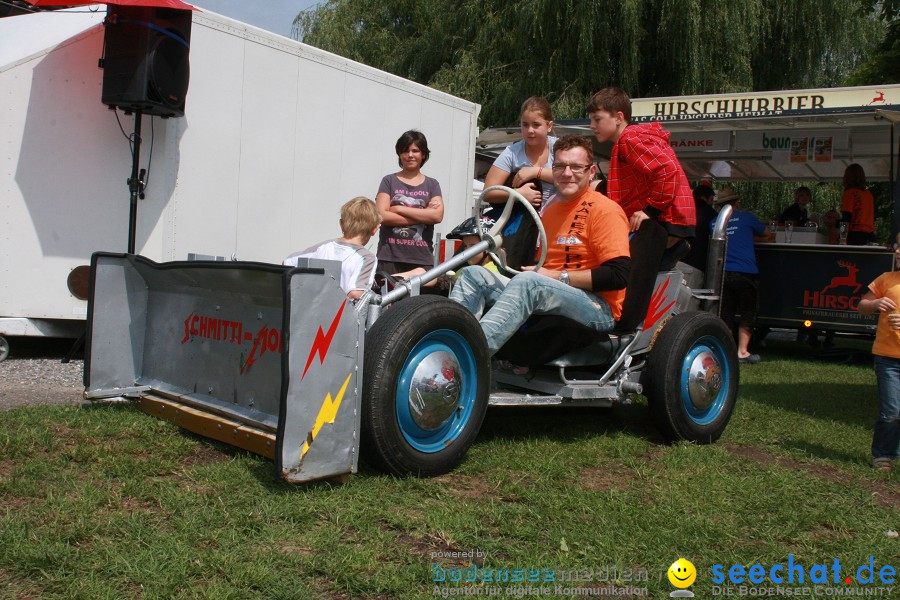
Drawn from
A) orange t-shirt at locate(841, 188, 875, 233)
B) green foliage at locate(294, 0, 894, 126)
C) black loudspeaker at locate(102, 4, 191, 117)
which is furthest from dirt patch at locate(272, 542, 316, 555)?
green foliage at locate(294, 0, 894, 126)

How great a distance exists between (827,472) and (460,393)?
212 cm

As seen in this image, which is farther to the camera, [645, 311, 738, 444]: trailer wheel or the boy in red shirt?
the boy in red shirt

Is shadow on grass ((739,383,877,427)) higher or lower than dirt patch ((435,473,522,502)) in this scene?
higher

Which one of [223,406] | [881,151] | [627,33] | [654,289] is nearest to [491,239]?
[654,289]

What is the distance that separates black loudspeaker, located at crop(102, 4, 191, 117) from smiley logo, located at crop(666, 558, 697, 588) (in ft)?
16.7

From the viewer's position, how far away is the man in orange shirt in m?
4.14

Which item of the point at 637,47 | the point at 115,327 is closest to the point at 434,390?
the point at 115,327

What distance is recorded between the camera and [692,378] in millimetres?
4859

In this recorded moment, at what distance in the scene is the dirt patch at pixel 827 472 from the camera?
402cm

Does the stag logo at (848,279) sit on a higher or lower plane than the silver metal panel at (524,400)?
higher

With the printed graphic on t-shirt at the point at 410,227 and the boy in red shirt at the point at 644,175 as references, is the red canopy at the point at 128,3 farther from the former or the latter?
the boy in red shirt at the point at 644,175

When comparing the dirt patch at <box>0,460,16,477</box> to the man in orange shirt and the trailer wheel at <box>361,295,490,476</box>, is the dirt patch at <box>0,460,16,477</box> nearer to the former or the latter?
the trailer wheel at <box>361,295,490,476</box>

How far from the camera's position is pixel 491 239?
4.38 m

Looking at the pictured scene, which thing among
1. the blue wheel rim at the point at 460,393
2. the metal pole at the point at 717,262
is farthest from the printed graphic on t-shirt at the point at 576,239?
the metal pole at the point at 717,262
